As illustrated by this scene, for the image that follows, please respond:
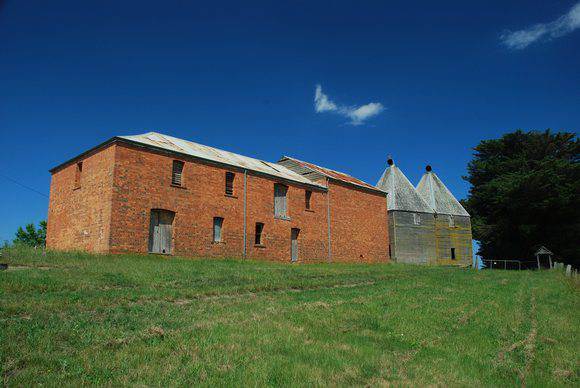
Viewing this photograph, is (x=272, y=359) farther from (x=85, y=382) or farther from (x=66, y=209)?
(x=66, y=209)

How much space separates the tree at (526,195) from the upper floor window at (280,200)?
23.6m

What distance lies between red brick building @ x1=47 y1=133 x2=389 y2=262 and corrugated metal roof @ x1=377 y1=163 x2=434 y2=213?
8290 mm

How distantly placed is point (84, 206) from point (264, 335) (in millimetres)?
18689

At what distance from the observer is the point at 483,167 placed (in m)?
47.3

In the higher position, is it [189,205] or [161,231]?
[189,205]

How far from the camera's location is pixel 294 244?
98.4 feet

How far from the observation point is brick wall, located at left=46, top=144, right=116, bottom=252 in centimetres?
2127

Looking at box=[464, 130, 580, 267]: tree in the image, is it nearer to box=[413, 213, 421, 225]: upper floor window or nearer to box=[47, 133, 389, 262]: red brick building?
box=[413, 213, 421, 225]: upper floor window

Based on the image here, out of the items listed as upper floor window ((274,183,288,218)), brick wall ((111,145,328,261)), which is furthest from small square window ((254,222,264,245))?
upper floor window ((274,183,288,218))

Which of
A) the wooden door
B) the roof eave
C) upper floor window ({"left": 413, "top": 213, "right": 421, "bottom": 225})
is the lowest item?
the wooden door

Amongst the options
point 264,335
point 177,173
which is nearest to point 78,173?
point 177,173

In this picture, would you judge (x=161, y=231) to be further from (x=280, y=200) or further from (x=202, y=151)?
(x=280, y=200)

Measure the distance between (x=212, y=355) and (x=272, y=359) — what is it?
803mm

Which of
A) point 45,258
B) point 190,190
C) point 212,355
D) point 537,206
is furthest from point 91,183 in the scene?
point 537,206
